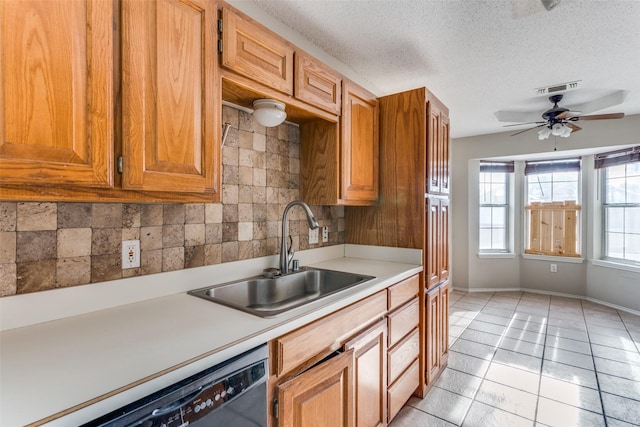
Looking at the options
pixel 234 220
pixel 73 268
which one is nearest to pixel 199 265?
pixel 234 220

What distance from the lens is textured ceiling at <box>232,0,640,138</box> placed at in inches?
69.2

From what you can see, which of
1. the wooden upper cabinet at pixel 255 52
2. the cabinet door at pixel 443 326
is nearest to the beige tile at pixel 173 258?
the wooden upper cabinet at pixel 255 52

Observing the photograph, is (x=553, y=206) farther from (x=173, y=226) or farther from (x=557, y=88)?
(x=173, y=226)

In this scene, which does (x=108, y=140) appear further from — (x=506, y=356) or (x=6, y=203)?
(x=506, y=356)

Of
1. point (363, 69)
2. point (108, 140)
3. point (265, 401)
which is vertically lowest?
point (265, 401)

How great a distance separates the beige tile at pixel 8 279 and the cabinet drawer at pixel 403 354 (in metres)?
1.68

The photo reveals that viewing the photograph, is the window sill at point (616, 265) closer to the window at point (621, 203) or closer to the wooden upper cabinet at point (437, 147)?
the window at point (621, 203)

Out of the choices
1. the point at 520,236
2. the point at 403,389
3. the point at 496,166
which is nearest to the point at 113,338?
the point at 403,389

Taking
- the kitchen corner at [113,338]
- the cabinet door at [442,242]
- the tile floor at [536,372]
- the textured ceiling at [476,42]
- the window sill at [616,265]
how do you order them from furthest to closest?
1. the window sill at [616,265]
2. the cabinet door at [442,242]
3. the tile floor at [536,372]
4. the textured ceiling at [476,42]
5. the kitchen corner at [113,338]

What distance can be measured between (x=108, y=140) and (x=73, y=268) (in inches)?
21.0

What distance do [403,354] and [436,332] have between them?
0.58 metres

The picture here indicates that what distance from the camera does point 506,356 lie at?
2693 millimetres

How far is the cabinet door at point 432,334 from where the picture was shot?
86.8 inches

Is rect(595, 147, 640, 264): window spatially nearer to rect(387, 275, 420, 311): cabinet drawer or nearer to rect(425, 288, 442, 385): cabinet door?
rect(425, 288, 442, 385): cabinet door
